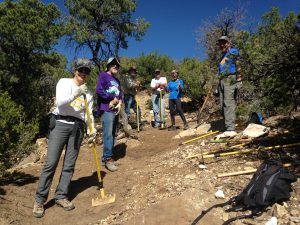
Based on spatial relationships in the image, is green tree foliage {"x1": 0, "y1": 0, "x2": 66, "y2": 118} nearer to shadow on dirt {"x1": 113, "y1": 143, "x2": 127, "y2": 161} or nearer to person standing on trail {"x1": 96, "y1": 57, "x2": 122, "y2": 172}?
shadow on dirt {"x1": 113, "y1": 143, "x2": 127, "y2": 161}

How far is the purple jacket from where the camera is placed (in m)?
5.49

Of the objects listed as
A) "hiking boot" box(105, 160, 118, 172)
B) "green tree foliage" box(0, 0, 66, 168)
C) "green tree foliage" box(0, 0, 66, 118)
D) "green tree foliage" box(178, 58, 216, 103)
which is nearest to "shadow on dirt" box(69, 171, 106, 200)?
"hiking boot" box(105, 160, 118, 172)

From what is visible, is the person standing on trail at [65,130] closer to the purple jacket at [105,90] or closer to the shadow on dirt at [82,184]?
the shadow on dirt at [82,184]

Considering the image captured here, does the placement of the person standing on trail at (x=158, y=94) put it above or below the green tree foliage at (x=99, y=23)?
below

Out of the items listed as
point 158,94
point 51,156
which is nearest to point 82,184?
point 51,156

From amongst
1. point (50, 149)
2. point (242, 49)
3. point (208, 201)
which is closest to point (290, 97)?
point (242, 49)

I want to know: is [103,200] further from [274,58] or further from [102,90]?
[274,58]

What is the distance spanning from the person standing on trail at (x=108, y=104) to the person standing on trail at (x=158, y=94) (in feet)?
12.5

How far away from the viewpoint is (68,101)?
402cm

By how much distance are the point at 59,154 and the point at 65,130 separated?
1.06ft

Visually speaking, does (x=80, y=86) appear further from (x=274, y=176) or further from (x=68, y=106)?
(x=274, y=176)

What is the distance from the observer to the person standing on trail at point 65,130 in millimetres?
4086

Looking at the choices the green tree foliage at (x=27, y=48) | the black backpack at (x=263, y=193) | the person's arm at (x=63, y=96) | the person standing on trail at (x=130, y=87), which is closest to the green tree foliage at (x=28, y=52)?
the green tree foliage at (x=27, y=48)

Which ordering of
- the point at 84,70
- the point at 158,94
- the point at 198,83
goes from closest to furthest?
the point at 84,70
the point at 158,94
the point at 198,83
